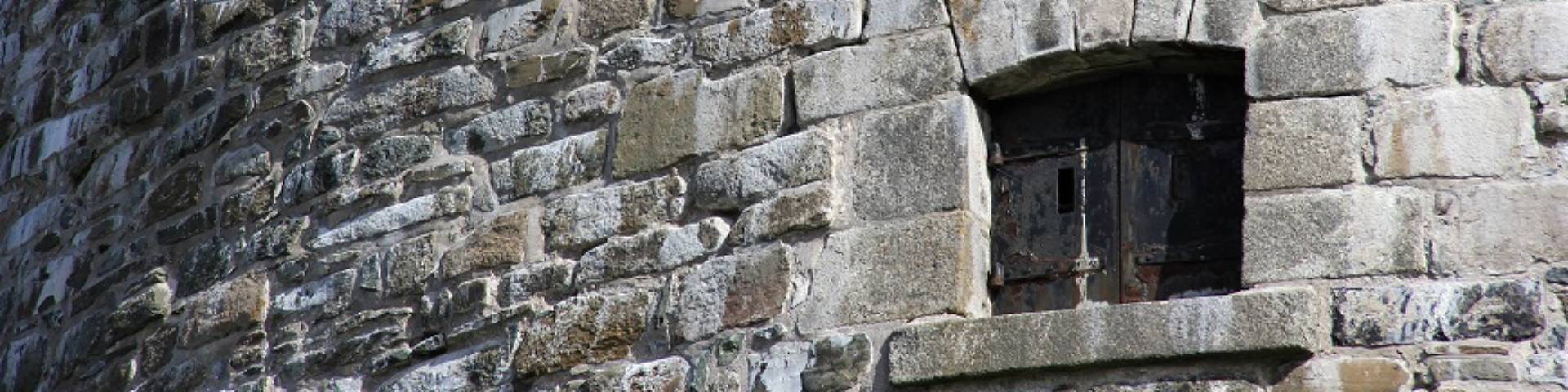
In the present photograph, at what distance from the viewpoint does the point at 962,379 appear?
5191 millimetres

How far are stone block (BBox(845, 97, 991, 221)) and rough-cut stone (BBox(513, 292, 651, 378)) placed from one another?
536 mm

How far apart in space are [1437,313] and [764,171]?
1.41 meters

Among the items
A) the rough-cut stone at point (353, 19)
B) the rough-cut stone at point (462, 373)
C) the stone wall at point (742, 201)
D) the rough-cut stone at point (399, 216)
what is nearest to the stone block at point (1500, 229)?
the stone wall at point (742, 201)

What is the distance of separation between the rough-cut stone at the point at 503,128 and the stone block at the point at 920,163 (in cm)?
85

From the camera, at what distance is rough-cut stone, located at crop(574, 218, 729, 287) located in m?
5.64

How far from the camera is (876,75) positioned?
5.55 meters

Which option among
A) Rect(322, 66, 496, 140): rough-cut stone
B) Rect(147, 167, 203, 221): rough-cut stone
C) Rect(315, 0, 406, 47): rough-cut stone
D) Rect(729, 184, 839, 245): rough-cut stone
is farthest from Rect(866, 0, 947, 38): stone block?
Rect(147, 167, 203, 221): rough-cut stone

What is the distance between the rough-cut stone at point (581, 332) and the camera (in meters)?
5.68

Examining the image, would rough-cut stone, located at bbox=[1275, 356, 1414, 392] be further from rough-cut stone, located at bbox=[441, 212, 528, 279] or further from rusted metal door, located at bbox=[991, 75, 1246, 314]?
rough-cut stone, located at bbox=[441, 212, 528, 279]

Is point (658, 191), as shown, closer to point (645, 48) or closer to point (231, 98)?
point (645, 48)

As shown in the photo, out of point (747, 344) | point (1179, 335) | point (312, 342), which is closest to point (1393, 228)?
point (1179, 335)

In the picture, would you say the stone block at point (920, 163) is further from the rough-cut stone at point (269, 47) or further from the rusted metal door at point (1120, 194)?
the rough-cut stone at point (269, 47)

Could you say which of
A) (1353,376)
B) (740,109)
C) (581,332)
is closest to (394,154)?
(581,332)

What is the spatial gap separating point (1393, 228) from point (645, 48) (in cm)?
172
